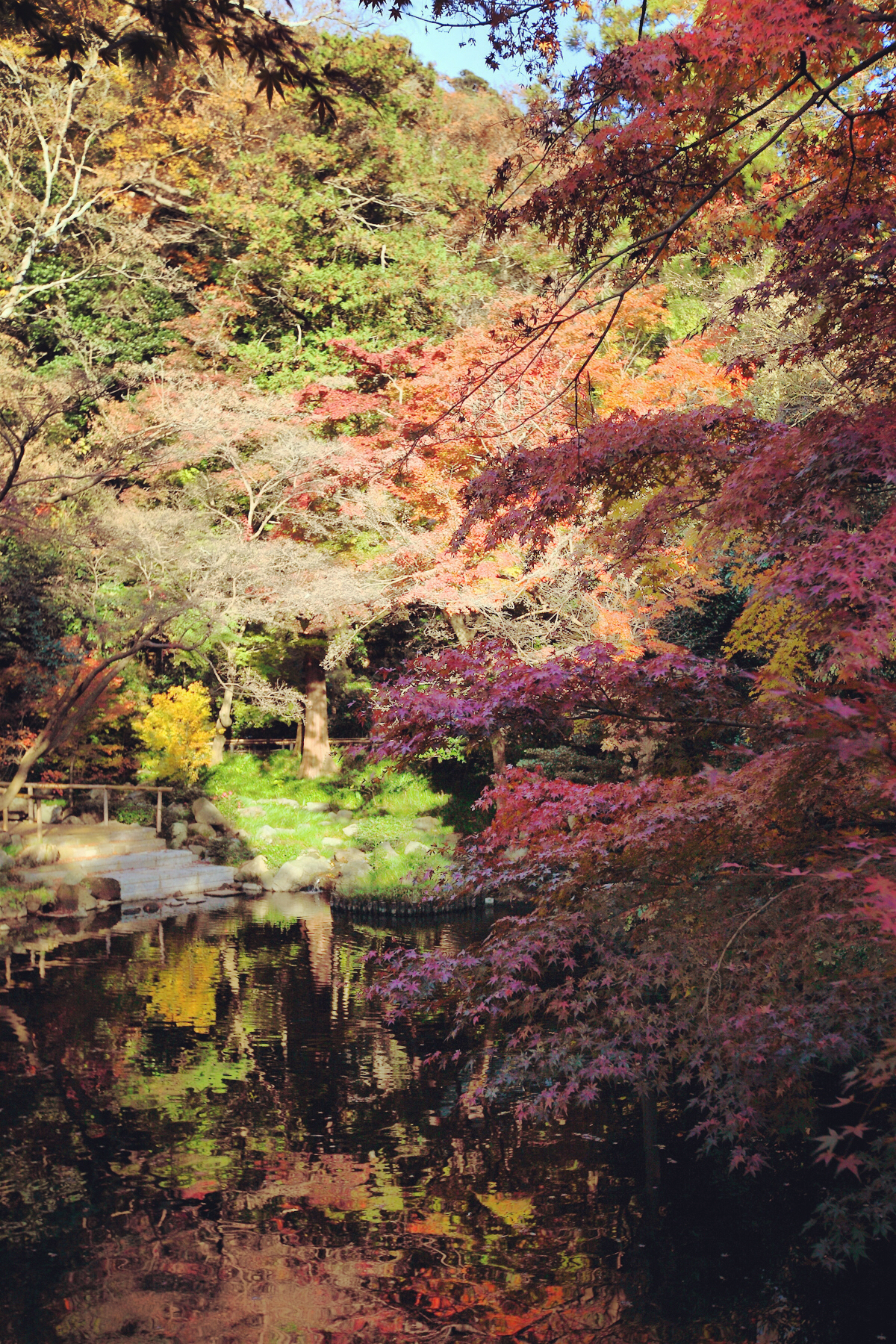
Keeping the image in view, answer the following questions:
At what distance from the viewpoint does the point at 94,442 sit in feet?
58.3

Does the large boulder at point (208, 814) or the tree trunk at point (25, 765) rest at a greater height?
the tree trunk at point (25, 765)

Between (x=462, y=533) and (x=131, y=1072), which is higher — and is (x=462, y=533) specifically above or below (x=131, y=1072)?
above

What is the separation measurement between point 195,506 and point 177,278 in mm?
4754

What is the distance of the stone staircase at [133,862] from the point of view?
1290cm

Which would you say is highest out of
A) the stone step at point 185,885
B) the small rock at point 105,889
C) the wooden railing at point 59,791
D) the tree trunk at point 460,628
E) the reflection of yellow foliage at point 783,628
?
the tree trunk at point 460,628

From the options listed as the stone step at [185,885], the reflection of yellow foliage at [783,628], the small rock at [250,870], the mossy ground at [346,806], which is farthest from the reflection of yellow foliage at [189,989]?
the reflection of yellow foliage at [783,628]

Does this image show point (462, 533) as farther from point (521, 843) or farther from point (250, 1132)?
point (250, 1132)

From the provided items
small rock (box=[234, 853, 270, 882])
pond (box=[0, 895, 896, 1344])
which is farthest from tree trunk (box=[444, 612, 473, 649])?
pond (box=[0, 895, 896, 1344])

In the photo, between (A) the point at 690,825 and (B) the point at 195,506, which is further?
(B) the point at 195,506

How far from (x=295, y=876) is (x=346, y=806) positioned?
3494 mm

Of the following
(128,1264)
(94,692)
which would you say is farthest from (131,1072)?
(94,692)

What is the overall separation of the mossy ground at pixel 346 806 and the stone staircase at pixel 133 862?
1.50 metres

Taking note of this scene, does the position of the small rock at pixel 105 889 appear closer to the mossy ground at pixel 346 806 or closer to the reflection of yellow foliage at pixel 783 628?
the mossy ground at pixel 346 806

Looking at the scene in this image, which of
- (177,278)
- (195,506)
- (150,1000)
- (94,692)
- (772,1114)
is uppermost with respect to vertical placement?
(177,278)
